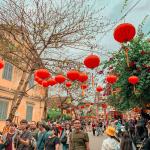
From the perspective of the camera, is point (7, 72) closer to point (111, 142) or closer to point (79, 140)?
point (79, 140)

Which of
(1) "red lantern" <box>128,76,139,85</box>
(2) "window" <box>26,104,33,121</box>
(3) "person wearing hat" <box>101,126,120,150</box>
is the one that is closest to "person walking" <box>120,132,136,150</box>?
(3) "person wearing hat" <box>101,126,120,150</box>

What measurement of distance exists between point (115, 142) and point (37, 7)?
322 inches

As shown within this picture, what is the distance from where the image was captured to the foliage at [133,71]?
28.2ft

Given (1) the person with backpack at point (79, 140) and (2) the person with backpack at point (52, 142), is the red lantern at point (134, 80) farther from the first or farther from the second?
(2) the person with backpack at point (52, 142)

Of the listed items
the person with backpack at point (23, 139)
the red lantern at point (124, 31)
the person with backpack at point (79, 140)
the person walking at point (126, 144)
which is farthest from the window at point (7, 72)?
the red lantern at point (124, 31)

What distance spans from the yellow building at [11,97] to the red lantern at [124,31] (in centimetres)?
1909

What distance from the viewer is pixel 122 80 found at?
29.9ft

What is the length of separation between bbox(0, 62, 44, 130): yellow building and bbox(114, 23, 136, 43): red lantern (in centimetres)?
1909

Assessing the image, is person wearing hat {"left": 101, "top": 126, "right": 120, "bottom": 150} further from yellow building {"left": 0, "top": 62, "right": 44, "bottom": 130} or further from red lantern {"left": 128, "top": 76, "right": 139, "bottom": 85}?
yellow building {"left": 0, "top": 62, "right": 44, "bottom": 130}

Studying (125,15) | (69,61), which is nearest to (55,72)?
(69,61)

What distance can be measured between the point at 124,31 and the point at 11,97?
68.5 ft

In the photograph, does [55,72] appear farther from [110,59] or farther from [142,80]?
[142,80]

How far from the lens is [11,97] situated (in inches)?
1012

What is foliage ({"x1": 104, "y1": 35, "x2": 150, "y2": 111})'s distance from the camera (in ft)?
28.2
